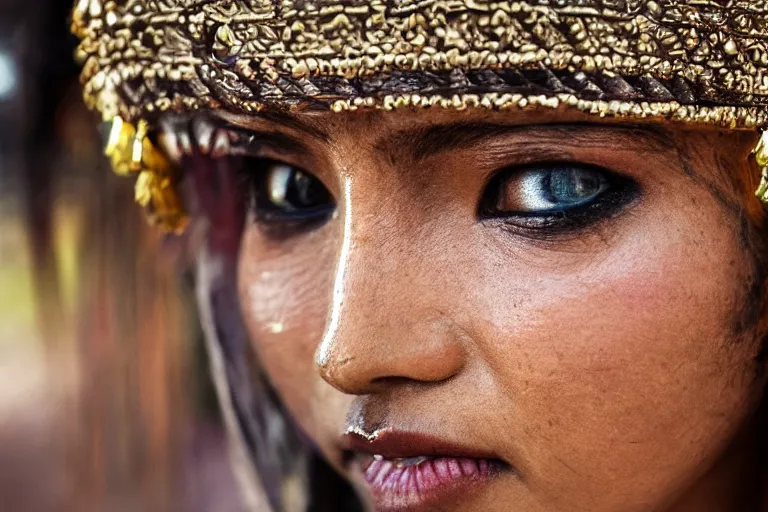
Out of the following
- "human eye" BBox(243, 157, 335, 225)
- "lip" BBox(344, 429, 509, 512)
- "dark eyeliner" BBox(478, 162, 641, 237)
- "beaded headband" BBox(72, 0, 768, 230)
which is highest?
"beaded headband" BBox(72, 0, 768, 230)

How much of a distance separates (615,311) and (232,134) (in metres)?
0.45

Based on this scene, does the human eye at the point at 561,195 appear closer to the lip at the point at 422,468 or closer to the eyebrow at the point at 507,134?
the eyebrow at the point at 507,134

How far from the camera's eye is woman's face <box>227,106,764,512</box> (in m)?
0.85

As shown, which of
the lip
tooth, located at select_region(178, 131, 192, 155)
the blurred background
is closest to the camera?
the lip

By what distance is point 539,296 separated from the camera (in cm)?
85

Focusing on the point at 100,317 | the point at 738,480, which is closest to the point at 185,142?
the point at 738,480

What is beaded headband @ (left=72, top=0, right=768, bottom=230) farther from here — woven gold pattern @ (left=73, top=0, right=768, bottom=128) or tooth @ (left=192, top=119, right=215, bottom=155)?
tooth @ (left=192, top=119, right=215, bottom=155)

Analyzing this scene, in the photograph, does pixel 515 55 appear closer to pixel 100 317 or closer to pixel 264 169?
pixel 264 169

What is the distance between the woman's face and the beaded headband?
0.03 meters

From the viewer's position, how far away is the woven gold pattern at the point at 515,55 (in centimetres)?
78

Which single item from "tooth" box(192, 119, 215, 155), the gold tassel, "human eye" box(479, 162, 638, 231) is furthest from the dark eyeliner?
the gold tassel

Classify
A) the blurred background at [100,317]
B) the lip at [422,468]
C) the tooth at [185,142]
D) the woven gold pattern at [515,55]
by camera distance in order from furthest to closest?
the blurred background at [100,317] → the tooth at [185,142] → the lip at [422,468] → the woven gold pattern at [515,55]

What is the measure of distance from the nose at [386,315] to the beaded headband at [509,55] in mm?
137

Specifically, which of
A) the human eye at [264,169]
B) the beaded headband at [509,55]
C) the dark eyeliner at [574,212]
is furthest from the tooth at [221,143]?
the dark eyeliner at [574,212]
